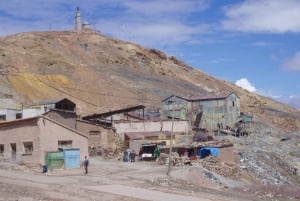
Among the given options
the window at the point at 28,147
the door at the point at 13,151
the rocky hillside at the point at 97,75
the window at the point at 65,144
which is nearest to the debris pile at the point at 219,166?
the window at the point at 65,144

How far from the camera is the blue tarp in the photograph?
44469 mm

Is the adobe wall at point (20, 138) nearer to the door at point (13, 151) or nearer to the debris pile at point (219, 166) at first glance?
the door at point (13, 151)

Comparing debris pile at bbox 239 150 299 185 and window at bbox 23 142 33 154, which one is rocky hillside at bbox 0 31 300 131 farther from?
debris pile at bbox 239 150 299 185

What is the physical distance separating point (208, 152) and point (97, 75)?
63.0m

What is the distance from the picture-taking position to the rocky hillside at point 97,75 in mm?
88250

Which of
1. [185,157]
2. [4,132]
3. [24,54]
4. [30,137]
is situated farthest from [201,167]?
[24,54]

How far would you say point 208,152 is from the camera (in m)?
45.0

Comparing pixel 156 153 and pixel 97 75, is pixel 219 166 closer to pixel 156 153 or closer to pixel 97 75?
pixel 156 153

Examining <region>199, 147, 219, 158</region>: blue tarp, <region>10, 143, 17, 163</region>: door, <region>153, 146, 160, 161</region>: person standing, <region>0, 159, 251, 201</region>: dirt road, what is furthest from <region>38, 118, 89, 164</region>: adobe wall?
<region>199, 147, 219, 158</region>: blue tarp

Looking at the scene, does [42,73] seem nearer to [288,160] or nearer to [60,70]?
[60,70]

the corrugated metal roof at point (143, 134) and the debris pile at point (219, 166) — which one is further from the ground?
the corrugated metal roof at point (143, 134)

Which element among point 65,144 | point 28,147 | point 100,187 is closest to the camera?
point 100,187

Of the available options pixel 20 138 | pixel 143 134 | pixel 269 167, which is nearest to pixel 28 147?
pixel 20 138

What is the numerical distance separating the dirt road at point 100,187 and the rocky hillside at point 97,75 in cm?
3494
